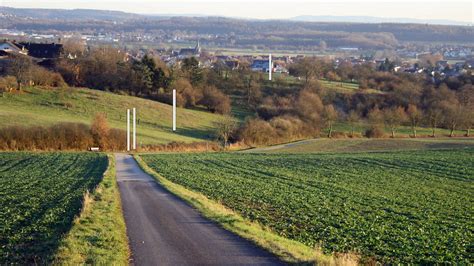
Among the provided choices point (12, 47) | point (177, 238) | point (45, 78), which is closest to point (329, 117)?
point (45, 78)

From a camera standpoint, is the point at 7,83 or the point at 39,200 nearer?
the point at 39,200

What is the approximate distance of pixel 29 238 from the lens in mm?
13250

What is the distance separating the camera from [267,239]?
519 inches

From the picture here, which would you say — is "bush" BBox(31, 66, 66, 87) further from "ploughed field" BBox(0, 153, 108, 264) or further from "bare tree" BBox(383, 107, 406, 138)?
"bare tree" BBox(383, 107, 406, 138)

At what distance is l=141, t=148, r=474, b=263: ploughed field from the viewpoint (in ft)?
47.2

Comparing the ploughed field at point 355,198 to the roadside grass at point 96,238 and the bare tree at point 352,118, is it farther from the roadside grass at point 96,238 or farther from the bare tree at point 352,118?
the bare tree at point 352,118

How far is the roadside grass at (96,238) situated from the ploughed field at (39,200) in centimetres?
30

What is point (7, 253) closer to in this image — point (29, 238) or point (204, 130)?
point (29, 238)

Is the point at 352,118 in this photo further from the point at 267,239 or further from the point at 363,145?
the point at 267,239

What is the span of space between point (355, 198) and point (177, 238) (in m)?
10.7

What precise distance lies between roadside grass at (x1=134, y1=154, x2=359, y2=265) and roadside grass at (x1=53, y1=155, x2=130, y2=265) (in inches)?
90.8

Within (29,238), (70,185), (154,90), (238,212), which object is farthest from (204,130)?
(29,238)

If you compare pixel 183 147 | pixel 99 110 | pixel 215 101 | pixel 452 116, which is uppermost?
pixel 99 110

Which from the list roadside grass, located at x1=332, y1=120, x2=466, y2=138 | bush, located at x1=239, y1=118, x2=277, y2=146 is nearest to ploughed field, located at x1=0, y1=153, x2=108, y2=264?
bush, located at x1=239, y1=118, x2=277, y2=146
